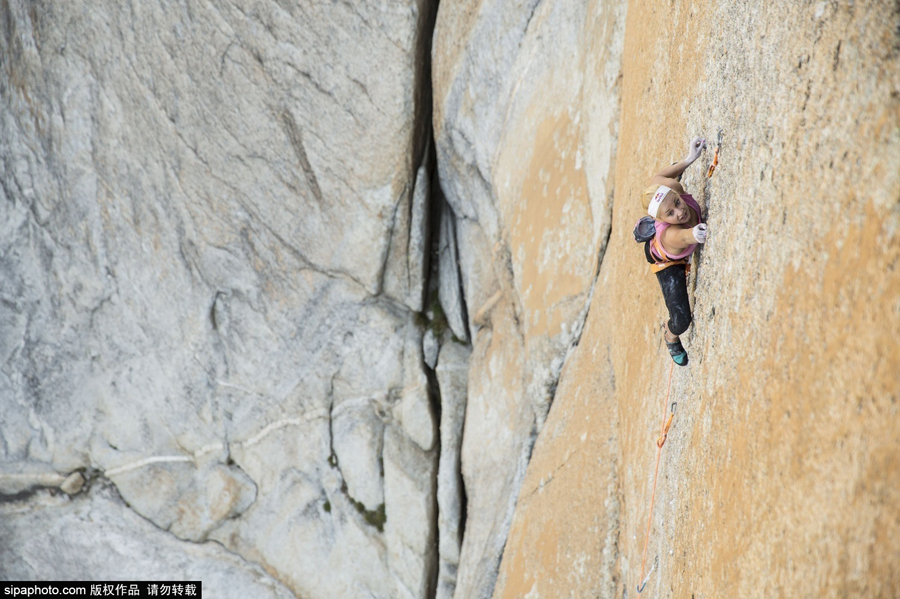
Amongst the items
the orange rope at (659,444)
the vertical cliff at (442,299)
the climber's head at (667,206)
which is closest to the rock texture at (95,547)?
the vertical cliff at (442,299)

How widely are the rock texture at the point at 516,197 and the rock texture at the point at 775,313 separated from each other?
1.48 m

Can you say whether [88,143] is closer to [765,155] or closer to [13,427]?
[13,427]

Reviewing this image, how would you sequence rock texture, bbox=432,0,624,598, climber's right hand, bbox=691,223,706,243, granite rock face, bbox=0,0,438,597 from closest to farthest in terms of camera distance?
climber's right hand, bbox=691,223,706,243 → rock texture, bbox=432,0,624,598 → granite rock face, bbox=0,0,438,597

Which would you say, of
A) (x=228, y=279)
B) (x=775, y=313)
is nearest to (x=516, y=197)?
(x=228, y=279)

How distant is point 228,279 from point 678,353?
8.49m

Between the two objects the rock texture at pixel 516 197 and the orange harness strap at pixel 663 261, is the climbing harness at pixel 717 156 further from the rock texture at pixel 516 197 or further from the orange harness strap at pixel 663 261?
the rock texture at pixel 516 197

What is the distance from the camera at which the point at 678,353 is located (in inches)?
146

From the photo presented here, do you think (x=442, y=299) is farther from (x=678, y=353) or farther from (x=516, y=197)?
(x=678, y=353)

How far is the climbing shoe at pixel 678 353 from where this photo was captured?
3711mm

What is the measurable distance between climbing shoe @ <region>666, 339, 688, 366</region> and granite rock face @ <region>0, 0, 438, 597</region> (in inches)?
252

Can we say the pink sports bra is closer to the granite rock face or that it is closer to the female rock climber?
the female rock climber

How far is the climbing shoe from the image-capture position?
12.2 ft

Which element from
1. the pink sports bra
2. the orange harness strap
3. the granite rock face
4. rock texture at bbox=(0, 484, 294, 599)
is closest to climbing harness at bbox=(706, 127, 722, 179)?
the pink sports bra

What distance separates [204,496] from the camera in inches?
454
